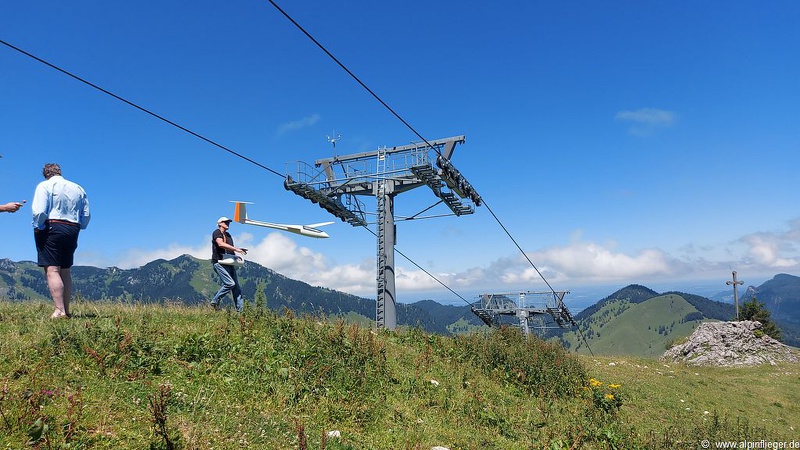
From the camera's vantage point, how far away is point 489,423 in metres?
8.09

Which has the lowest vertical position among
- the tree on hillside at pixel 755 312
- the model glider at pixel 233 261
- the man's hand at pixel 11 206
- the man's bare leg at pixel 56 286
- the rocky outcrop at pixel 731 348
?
the rocky outcrop at pixel 731 348

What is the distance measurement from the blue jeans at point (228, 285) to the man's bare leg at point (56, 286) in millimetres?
3301

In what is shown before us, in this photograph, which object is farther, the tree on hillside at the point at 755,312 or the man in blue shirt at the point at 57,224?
the tree on hillside at the point at 755,312

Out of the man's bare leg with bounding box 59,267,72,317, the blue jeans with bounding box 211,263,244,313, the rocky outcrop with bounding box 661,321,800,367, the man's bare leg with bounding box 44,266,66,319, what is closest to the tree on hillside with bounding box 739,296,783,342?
the rocky outcrop with bounding box 661,321,800,367

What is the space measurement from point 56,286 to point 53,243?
79cm

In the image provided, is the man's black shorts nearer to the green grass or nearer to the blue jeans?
the green grass

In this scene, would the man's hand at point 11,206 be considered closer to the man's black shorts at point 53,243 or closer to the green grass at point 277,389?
the man's black shorts at point 53,243

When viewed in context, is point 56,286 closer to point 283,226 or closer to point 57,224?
point 57,224

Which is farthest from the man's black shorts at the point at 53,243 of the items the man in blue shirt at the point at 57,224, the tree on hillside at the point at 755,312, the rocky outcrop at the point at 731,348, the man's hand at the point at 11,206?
the tree on hillside at the point at 755,312

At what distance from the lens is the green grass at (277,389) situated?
4.98 meters

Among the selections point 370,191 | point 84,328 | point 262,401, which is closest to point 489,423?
point 262,401

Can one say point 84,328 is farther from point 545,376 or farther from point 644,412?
point 644,412

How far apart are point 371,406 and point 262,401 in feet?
5.91

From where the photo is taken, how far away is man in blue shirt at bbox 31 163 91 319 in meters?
7.76
